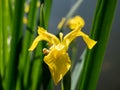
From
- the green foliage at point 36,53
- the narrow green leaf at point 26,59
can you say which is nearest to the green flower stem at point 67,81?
the green foliage at point 36,53

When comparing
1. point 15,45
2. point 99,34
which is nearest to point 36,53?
point 15,45

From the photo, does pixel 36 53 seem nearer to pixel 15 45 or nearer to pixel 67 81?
pixel 15 45


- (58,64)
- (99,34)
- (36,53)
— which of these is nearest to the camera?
(58,64)

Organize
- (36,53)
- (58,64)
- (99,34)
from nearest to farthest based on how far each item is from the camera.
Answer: (58,64), (99,34), (36,53)

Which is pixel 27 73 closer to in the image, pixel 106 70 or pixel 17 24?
pixel 17 24

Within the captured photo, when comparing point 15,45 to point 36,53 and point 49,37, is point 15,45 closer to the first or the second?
point 36,53

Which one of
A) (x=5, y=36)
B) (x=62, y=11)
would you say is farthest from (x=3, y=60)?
(x=62, y=11)

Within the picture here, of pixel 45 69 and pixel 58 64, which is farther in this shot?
pixel 45 69

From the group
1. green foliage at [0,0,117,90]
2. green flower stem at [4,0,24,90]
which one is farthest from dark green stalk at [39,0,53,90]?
green flower stem at [4,0,24,90]
